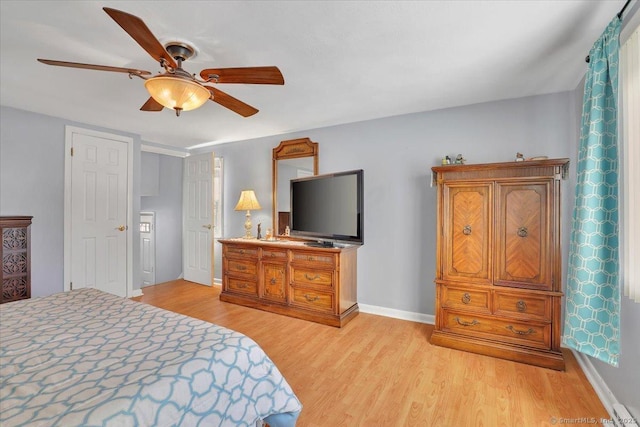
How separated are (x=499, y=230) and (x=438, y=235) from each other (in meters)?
0.47

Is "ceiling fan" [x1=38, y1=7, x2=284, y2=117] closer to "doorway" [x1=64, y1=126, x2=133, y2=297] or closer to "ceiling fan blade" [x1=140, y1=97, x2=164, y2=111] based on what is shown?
"ceiling fan blade" [x1=140, y1=97, x2=164, y2=111]

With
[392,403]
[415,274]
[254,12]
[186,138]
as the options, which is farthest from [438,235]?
[186,138]

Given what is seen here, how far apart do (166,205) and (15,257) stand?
2.42 m

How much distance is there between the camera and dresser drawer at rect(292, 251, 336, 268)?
3.05 meters

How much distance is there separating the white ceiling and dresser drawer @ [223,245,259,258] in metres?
1.67

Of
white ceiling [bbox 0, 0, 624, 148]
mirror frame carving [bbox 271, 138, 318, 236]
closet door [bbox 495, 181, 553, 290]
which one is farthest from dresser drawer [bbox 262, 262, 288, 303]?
closet door [bbox 495, 181, 553, 290]

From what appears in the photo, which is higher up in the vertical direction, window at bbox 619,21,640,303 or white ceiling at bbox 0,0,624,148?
white ceiling at bbox 0,0,624,148

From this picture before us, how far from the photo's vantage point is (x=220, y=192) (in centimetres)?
464

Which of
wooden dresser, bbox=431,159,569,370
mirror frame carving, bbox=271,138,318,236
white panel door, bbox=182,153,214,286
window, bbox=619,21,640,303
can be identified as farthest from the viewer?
white panel door, bbox=182,153,214,286

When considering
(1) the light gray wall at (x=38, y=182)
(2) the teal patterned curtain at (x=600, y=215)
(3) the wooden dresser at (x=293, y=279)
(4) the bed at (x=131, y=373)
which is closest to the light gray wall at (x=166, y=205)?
(1) the light gray wall at (x=38, y=182)

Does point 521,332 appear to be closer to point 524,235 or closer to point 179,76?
point 524,235

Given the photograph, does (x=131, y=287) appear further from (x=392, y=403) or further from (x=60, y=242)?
(x=392, y=403)

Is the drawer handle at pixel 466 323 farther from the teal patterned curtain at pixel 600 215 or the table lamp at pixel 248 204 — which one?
the table lamp at pixel 248 204

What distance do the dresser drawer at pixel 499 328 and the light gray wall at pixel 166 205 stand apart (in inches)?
181
